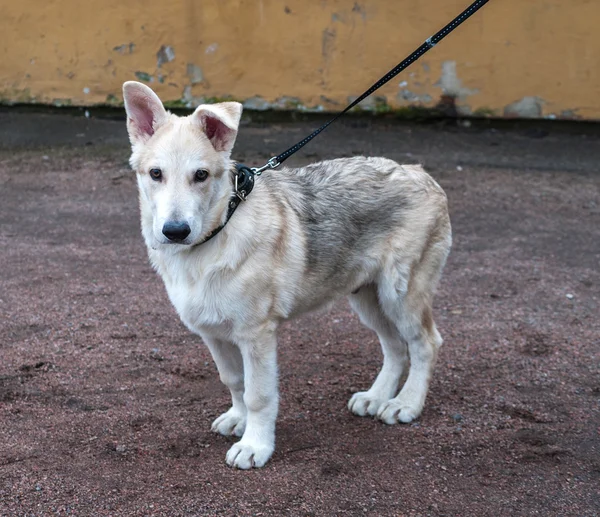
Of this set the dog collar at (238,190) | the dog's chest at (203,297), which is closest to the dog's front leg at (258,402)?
the dog's chest at (203,297)

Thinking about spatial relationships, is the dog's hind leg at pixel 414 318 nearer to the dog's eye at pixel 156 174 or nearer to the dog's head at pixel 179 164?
the dog's head at pixel 179 164

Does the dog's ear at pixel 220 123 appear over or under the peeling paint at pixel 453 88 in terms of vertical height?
over

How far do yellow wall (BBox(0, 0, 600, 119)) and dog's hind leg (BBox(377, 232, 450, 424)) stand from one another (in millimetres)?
5861

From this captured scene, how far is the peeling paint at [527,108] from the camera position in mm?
9742

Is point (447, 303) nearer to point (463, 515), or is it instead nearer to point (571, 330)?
point (571, 330)

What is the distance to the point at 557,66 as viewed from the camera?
961cm

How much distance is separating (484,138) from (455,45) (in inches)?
47.1

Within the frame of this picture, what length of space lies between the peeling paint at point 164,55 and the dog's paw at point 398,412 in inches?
263

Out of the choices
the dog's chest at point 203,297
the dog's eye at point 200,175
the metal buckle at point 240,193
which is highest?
the dog's eye at point 200,175

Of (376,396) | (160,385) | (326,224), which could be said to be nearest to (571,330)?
(376,396)

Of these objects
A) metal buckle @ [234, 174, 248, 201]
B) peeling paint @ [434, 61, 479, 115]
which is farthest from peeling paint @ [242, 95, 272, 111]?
metal buckle @ [234, 174, 248, 201]

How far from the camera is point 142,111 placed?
3643 mm

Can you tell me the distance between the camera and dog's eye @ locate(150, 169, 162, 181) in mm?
3457

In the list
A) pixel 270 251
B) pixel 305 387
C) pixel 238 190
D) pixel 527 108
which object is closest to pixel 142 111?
pixel 238 190
